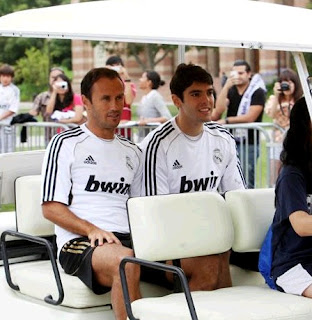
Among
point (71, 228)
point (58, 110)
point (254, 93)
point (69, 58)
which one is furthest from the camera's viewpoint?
point (69, 58)

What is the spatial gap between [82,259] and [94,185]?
1.37 ft

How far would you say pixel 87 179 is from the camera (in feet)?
19.0

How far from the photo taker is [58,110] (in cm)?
1382

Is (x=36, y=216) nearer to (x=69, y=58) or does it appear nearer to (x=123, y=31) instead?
(x=123, y=31)

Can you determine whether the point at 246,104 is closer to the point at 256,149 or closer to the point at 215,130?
the point at 256,149

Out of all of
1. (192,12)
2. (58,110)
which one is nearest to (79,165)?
(192,12)

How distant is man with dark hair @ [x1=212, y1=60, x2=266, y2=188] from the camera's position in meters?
11.4

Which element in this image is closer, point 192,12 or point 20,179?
point 192,12

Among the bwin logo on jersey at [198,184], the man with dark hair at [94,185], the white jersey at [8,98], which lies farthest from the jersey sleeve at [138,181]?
the white jersey at [8,98]

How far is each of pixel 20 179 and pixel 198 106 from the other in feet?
3.63

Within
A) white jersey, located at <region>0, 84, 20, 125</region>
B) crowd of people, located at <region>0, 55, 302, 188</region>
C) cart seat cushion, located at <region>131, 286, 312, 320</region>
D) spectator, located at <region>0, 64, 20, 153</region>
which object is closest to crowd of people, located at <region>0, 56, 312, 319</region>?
cart seat cushion, located at <region>131, 286, 312, 320</region>

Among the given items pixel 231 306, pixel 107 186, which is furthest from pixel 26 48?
pixel 231 306

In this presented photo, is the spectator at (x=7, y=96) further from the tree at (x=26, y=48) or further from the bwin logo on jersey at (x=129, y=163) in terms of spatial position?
the tree at (x=26, y=48)

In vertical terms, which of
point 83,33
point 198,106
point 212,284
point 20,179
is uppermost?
point 83,33
